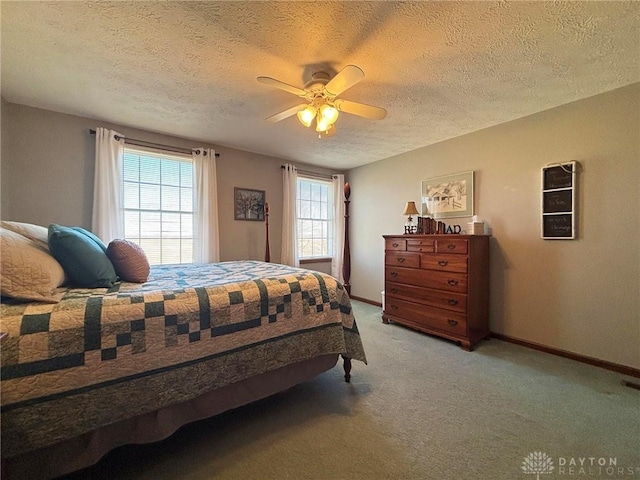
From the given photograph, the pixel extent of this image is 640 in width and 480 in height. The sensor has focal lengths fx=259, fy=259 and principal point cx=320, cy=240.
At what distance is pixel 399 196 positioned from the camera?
4.05m

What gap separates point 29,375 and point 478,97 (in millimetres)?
3453

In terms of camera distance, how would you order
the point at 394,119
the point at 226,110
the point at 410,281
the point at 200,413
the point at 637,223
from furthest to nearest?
the point at 410,281 → the point at 394,119 → the point at 226,110 → the point at 637,223 → the point at 200,413

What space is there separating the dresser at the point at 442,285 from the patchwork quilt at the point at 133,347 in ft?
5.76

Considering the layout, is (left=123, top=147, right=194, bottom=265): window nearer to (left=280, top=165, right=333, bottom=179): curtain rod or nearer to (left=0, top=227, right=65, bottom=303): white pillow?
(left=280, top=165, right=333, bottom=179): curtain rod

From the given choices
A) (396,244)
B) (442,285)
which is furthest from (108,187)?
(442,285)

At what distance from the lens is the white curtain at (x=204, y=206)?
3.41 metres

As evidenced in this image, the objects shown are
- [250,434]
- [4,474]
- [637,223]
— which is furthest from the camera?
[637,223]

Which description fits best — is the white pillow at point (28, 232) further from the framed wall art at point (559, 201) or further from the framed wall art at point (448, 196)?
the framed wall art at point (559, 201)

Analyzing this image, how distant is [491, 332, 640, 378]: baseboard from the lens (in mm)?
2193

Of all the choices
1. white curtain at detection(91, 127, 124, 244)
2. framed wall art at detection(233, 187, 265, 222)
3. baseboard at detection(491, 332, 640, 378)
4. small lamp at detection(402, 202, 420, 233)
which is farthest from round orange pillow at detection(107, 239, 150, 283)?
baseboard at detection(491, 332, 640, 378)

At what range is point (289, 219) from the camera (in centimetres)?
420

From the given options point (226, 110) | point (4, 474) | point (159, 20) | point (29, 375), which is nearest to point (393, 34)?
point (159, 20)

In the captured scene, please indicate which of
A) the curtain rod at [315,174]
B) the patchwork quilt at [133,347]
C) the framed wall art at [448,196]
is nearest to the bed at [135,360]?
the patchwork quilt at [133,347]

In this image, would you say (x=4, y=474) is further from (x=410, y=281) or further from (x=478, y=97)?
(x=478, y=97)
